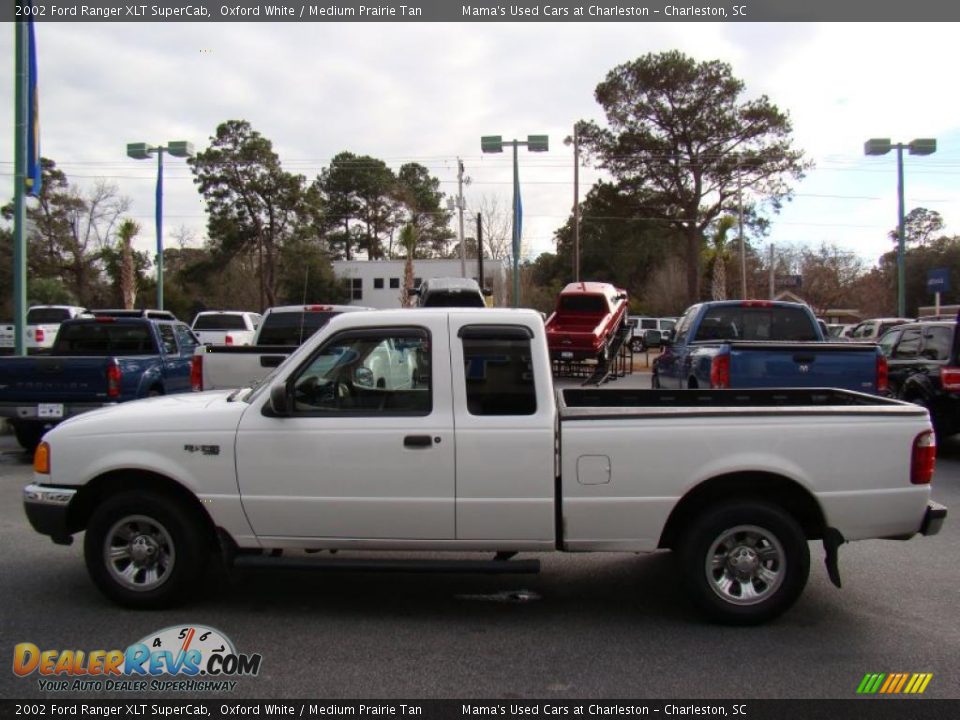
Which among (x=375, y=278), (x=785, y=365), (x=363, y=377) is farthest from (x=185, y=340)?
(x=375, y=278)

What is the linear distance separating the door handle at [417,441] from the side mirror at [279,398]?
0.75 meters

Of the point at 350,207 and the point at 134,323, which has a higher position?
the point at 350,207

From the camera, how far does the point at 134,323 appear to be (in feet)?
37.2

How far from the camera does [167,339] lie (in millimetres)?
11758

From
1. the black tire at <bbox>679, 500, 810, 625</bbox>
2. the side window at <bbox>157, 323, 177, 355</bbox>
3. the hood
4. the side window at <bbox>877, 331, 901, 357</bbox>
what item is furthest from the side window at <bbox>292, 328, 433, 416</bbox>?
the side window at <bbox>877, 331, 901, 357</bbox>

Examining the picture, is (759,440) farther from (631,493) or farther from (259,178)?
(259,178)

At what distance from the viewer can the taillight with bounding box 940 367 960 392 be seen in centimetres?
1003

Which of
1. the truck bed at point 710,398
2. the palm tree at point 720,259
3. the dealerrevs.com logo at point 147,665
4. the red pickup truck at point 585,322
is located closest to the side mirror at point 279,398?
the dealerrevs.com logo at point 147,665

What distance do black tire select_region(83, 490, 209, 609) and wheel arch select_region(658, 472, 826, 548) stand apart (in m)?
2.90

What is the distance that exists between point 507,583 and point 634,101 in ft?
110

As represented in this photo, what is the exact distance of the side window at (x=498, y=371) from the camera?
4.76 m

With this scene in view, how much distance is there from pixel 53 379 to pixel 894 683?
924 cm
